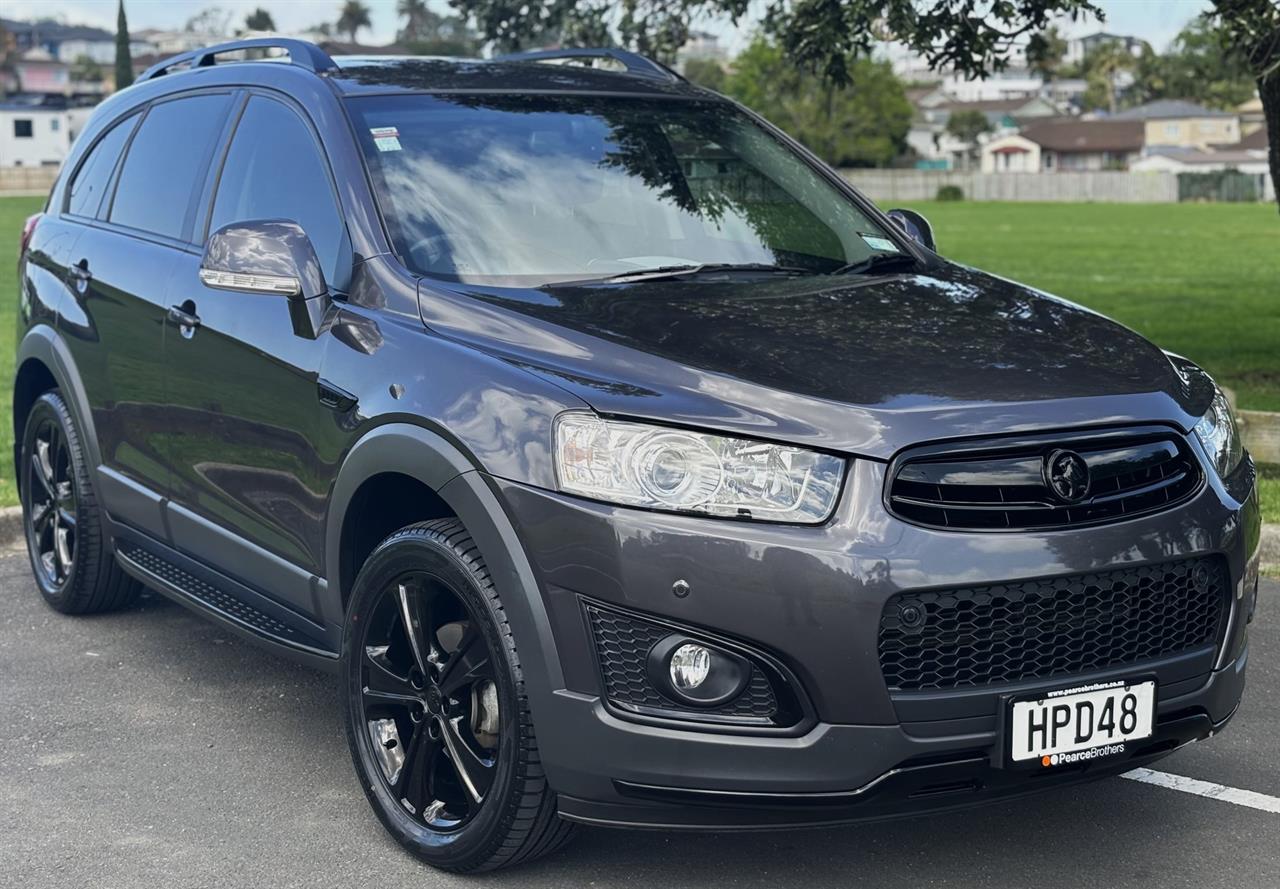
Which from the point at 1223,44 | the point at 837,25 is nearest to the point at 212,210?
the point at 837,25

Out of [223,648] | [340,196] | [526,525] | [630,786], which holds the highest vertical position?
[340,196]

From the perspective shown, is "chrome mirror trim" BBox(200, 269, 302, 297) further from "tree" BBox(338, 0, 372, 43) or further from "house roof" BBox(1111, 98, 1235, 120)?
"tree" BBox(338, 0, 372, 43)

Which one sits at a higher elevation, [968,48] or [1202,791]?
[968,48]

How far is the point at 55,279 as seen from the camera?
604 cm

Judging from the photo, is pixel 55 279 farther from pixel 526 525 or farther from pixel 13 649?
pixel 526 525

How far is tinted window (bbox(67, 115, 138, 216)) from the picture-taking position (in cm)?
611

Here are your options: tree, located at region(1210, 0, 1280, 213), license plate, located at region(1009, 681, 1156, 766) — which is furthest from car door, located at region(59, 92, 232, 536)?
tree, located at region(1210, 0, 1280, 213)

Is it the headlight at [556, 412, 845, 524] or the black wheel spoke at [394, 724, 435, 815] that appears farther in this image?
the black wheel spoke at [394, 724, 435, 815]

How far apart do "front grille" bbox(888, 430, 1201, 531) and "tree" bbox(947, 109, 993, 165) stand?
14098 cm

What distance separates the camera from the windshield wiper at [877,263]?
4773 mm

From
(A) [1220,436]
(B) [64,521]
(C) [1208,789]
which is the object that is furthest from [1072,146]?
(A) [1220,436]

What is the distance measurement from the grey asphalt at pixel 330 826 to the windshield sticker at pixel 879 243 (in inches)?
63.1

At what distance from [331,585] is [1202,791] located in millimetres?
2271

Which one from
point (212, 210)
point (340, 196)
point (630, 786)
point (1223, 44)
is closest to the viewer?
point (630, 786)
